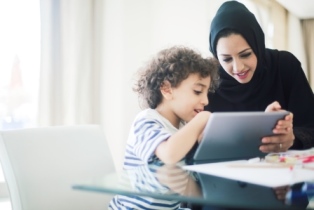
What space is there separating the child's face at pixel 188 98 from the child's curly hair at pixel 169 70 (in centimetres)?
2

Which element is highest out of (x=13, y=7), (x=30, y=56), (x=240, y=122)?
(x=13, y=7)

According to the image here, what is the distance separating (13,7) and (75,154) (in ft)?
3.73

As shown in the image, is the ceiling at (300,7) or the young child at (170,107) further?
the ceiling at (300,7)

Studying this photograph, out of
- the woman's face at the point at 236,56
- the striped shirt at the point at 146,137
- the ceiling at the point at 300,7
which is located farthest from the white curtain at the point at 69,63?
the ceiling at the point at 300,7

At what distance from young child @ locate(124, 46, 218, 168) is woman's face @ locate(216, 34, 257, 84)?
0.13 m

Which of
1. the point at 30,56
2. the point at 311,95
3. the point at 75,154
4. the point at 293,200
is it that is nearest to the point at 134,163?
the point at 75,154

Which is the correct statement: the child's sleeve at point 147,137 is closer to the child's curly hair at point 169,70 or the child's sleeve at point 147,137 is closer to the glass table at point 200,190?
the glass table at point 200,190

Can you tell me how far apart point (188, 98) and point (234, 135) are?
242mm

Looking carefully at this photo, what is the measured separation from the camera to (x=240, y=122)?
1.12 metres

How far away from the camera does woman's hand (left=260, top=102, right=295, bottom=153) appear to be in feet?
4.04

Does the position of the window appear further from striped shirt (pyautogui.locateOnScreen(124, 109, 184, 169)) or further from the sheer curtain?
the sheer curtain

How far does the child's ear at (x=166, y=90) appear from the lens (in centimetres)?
136

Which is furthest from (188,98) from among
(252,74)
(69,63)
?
(69,63)

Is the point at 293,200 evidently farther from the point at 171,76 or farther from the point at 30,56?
the point at 30,56
